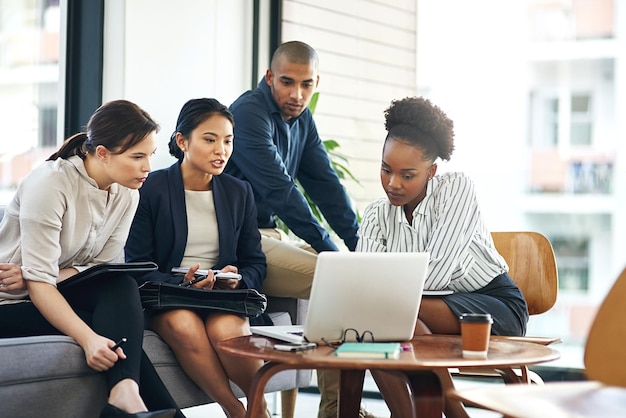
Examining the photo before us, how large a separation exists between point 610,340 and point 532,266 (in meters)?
1.37

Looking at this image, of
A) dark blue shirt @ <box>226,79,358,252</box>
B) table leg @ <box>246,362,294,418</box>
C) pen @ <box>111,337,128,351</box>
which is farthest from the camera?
dark blue shirt @ <box>226,79,358,252</box>

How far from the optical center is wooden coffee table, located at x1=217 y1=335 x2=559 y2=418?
192cm

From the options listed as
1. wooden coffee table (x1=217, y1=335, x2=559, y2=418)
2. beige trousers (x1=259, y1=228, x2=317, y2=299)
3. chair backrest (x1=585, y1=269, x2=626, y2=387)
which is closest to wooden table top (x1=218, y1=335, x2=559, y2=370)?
wooden coffee table (x1=217, y1=335, x2=559, y2=418)

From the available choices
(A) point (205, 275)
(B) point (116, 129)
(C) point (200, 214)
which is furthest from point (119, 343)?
(C) point (200, 214)

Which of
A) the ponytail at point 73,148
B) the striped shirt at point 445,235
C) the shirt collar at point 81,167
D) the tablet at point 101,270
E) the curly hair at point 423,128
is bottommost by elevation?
the tablet at point 101,270

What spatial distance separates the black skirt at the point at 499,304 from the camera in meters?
2.77

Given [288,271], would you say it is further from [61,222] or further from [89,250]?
[61,222]

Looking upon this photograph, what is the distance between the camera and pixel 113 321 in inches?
102

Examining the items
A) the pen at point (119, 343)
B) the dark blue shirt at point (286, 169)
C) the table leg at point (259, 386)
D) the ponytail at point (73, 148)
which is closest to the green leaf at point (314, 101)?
the dark blue shirt at point (286, 169)

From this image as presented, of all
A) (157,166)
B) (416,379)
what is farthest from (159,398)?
(157,166)

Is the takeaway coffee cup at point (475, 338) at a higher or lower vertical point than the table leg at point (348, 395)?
higher

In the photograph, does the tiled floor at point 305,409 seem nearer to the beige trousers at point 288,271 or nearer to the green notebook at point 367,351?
the beige trousers at point 288,271

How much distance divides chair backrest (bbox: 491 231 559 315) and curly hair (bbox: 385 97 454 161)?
0.49 metres

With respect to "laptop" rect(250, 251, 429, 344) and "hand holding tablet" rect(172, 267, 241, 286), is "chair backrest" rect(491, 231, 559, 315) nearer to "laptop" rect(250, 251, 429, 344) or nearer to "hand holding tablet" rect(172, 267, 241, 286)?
"hand holding tablet" rect(172, 267, 241, 286)
